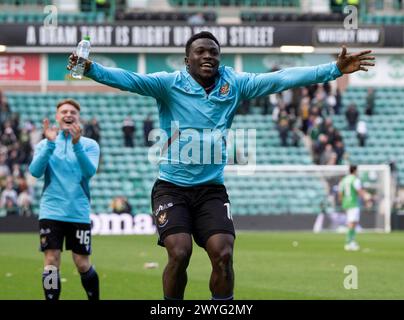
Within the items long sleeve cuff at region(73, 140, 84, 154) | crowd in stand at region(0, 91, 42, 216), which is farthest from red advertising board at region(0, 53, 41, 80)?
long sleeve cuff at region(73, 140, 84, 154)

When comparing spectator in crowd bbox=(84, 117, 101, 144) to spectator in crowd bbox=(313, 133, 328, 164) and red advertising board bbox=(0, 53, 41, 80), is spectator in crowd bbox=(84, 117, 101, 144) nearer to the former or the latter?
red advertising board bbox=(0, 53, 41, 80)

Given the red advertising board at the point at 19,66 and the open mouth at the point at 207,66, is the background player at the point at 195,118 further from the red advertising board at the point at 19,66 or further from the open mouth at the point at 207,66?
the red advertising board at the point at 19,66

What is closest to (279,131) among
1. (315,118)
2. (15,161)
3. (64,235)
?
(315,118)

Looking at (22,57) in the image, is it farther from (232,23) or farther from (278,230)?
(278,230)

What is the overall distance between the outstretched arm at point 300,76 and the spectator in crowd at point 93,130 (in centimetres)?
2720

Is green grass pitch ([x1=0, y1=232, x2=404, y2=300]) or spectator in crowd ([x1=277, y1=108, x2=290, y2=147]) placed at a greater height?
spectator in crowd ([x1=277, y1=108, x2=290, y2=147])

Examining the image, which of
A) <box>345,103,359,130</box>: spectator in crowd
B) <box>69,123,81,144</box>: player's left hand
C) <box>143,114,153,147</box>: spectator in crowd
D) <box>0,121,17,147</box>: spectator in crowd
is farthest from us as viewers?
<box>345,103,359,130</box>: spectator in crowd

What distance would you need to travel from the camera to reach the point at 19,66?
4159 cm

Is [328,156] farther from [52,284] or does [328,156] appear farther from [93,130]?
[52,284]

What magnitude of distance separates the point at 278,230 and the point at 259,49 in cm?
891

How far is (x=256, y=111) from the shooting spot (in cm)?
4047

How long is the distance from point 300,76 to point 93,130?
27706mm

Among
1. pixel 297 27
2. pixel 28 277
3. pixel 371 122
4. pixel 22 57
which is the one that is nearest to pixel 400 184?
pixel 371 122

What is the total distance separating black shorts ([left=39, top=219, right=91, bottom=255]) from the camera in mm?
11805
